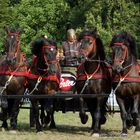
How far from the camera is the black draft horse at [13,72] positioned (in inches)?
452

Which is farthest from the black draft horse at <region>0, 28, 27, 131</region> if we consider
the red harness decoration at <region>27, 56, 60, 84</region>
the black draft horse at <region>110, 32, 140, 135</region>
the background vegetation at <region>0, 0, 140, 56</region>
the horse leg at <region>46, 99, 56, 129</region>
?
the background vegetation at <region>0, 0, 140, 56</region>

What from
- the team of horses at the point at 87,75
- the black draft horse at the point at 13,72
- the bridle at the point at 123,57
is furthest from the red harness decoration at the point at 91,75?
the black draft horse at the point at 13,72

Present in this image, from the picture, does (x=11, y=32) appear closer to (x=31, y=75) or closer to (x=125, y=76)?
(x=31, y=75)

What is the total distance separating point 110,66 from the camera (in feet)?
39.6

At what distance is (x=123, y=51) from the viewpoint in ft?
36.8

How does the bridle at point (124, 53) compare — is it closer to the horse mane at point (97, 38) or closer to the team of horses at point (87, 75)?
the team of horses at point (87, 75)

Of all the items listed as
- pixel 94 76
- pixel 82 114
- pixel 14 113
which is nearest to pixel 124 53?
pixel 94 76

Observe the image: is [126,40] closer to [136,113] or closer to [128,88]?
[128,88]

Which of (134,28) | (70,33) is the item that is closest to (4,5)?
Result: (134,28)

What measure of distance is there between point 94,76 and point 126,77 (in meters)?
0.74

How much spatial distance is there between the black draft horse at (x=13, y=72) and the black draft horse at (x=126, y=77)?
2.13 meters

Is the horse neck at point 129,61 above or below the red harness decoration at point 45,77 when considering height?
above

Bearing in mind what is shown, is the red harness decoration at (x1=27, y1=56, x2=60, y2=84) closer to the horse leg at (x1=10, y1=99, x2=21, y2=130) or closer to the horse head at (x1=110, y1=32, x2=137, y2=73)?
the horse leg at (x1=10, y1=99, x2=21, y2=130)

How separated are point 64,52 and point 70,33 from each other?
516 mm
